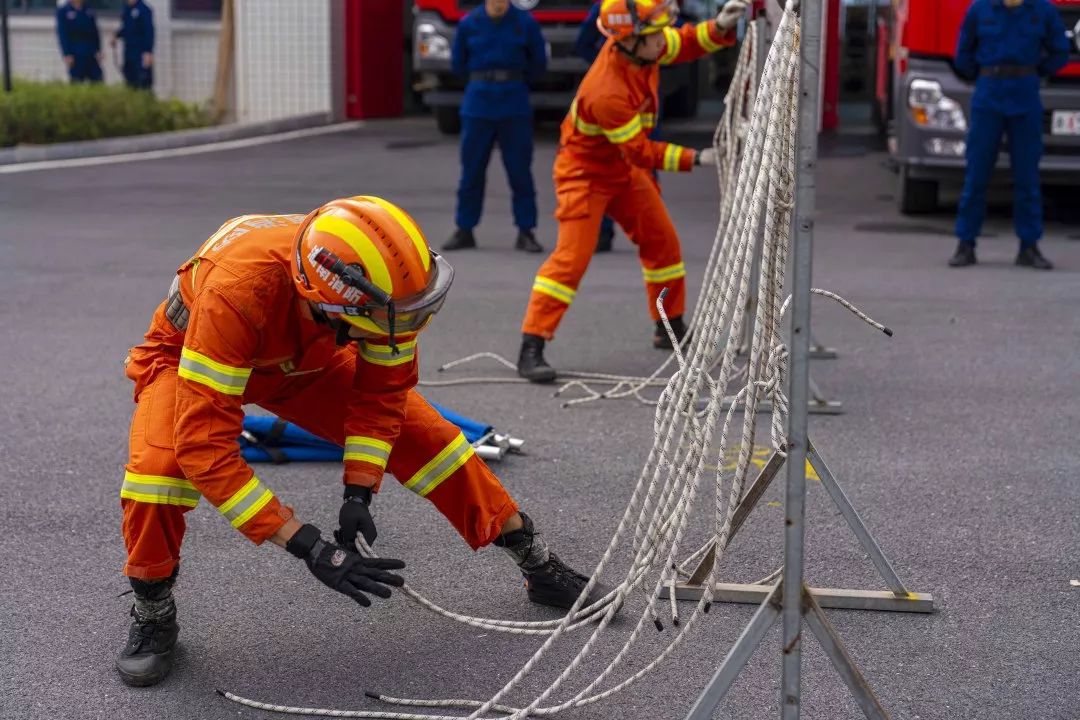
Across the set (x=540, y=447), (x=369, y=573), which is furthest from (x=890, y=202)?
(x=369, y=573)

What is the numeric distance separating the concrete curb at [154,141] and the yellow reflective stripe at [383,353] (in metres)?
12.2

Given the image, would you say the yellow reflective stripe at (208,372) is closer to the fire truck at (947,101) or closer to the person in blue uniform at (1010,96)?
the person in blue uniform at (1010,96)

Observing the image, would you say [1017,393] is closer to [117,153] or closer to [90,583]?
[90,583]

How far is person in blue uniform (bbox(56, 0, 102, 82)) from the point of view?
61.1 ft

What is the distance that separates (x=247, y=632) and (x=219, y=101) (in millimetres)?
15736

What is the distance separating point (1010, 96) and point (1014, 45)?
0.32m

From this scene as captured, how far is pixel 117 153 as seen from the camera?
15.9m

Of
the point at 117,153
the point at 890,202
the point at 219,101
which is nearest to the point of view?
the point at 890,202

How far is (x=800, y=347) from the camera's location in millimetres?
3064

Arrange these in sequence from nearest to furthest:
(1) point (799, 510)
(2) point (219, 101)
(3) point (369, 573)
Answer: (1) point (799, 510) → (3) point (369, 573) → (2) point (219, 101)

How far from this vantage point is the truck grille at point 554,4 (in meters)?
15.1

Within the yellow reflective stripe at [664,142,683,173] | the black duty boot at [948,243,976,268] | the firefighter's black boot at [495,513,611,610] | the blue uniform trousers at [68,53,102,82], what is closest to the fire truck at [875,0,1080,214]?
the black duty boot at [948,243,976,268]

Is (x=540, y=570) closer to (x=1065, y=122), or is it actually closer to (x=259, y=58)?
(x=1065, y=122)

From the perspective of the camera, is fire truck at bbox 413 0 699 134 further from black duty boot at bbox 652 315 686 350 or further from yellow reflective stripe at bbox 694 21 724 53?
yellow reflective stripe at bbox 694 21 724 53
